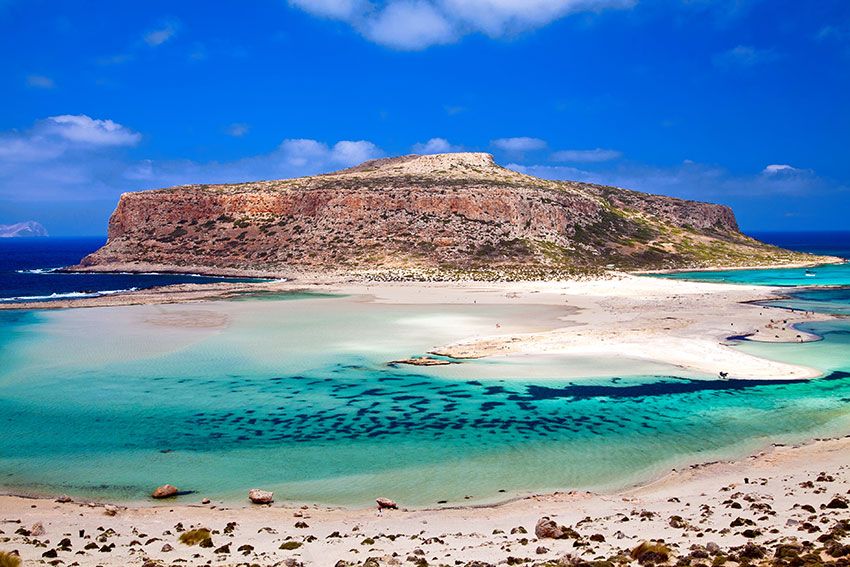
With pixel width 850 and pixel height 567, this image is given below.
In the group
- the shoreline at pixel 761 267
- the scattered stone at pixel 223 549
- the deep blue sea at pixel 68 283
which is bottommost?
the scattered stone at pixel 223 549

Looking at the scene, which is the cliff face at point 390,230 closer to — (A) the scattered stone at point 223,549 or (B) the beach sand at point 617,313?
(B) the beach sand at point 617,313

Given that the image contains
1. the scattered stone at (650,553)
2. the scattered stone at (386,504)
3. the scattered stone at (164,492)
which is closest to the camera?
the scattered stone at (650,553)

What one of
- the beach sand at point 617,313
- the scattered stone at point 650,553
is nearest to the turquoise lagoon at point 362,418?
the beach sand at point 617,313

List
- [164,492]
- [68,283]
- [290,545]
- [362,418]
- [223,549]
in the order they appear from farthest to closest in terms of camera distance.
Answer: [68,283]
[362,418]
[164,492]
[290,545]
[223,549]

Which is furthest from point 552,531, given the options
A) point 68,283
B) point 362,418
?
point 68,283

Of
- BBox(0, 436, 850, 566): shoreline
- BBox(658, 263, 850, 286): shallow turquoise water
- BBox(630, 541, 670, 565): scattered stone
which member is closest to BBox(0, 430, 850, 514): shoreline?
BBox(0, 436, 850, 566): shoreline

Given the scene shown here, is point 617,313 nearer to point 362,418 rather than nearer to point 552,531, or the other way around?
point 362,418

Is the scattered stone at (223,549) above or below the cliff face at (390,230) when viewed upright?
below

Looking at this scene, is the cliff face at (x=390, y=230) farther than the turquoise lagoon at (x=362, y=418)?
Yes
